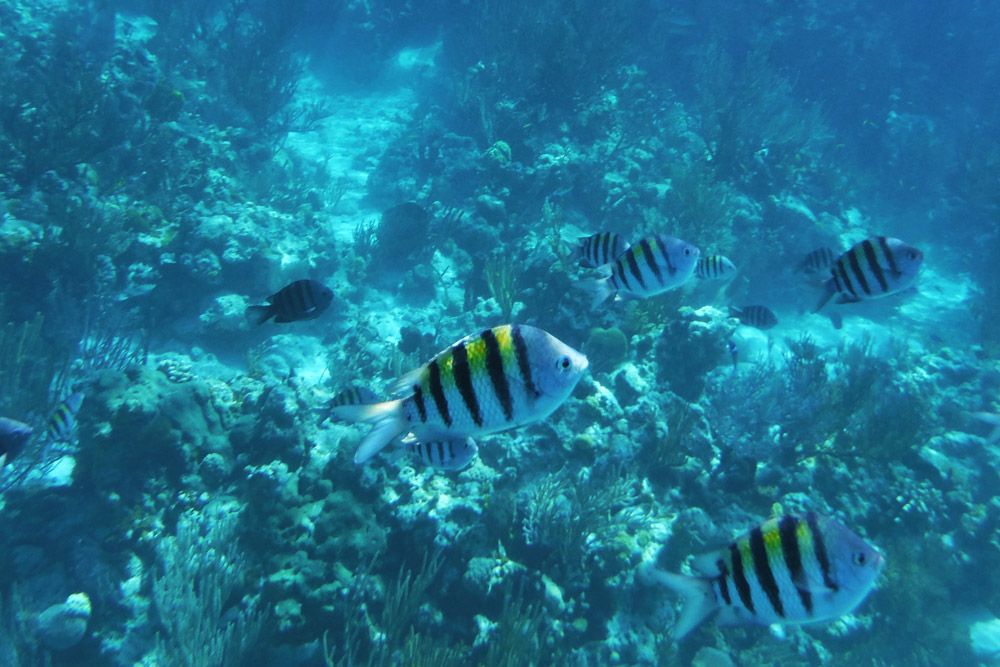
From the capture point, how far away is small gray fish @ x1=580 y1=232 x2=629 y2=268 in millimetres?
4574

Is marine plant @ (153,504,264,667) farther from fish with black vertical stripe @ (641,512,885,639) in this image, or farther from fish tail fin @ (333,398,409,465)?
fish with black vertical stripe @ (641,512,885,639)

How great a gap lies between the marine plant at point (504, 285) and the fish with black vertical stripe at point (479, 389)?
6.37 meters

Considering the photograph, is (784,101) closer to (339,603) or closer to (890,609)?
(890,609)

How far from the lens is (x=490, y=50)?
16766 millimetres

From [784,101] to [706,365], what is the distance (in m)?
13.7

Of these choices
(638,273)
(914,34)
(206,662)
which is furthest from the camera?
(914,34)

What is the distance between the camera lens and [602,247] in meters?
4.62

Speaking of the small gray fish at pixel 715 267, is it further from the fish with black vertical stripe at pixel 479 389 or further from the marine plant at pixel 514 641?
the fish with black vertical stripe at pixel 479 389

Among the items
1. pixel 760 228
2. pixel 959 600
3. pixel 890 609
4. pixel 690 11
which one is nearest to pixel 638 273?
pixel 890 609

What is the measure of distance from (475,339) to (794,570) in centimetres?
148

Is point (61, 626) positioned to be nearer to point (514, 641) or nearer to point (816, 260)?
point (514, 641)

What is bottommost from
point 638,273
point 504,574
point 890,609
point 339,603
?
point 890,609

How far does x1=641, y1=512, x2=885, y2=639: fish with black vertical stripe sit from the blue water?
120 cm

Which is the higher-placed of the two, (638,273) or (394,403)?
(638,273)
